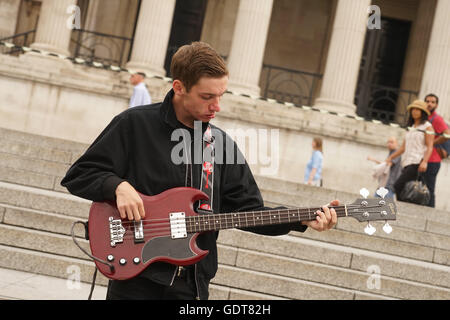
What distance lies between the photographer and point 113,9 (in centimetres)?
2639

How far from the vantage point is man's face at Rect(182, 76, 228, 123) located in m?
3.52

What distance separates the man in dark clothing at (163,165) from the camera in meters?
3.52

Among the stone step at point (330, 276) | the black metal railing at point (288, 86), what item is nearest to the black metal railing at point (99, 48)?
the black metal railing at point (288, 86)

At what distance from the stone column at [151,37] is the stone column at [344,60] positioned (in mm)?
4790

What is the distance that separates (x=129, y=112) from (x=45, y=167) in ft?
24.4

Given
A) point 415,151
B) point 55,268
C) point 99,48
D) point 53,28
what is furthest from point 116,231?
point 99,48

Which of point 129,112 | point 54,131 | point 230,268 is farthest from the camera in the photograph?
point 54,131

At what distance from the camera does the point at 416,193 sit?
11.9m

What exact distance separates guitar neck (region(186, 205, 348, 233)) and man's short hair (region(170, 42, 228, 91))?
674 mm

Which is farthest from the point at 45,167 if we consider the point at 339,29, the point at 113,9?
the point at 113,9

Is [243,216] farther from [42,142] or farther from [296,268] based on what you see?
[42,142]

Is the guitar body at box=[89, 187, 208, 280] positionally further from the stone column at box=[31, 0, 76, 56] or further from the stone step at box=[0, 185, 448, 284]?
the stone column at box=[31, 0, 76, 56]

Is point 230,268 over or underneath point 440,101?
underneath
